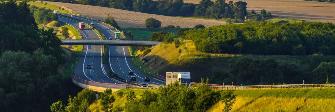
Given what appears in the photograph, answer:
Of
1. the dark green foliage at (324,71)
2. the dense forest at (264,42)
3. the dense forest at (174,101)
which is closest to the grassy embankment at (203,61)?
the dense forest at (264,42)

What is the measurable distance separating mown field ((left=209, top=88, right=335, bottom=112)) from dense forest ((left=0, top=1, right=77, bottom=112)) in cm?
5170

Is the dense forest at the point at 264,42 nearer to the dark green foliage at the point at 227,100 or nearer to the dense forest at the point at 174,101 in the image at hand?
the dense forest at the point at 174,101

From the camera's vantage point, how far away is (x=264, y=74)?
547ft

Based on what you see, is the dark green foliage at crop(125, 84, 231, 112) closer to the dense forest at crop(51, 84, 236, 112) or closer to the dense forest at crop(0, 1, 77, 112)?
the dense forest at crop(51, 84, 236, 112)

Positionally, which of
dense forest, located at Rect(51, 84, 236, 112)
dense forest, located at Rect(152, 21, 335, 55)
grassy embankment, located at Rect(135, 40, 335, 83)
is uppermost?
dense forest, located at Rect(51, 84, 236, 112)

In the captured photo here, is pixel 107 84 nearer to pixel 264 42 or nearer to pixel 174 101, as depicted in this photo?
pixel 174 101

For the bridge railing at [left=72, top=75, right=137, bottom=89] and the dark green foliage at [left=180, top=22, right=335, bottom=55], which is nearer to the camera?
the bridge railing at [left=72, top=75, right=137, bottom=89]

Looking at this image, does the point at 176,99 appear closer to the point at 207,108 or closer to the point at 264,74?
the point at 207,108

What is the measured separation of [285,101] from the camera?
297ft

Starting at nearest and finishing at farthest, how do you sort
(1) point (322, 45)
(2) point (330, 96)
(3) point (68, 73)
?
(2) point (330, 96)
(3) point (68, 73)
(1) point (322, 45)

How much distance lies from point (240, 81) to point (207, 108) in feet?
242

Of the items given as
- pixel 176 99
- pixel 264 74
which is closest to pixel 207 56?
pixel 264 74

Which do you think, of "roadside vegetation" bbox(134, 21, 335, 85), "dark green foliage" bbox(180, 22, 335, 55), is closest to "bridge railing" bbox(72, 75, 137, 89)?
"roadside vegetation" bbox(134, 21, 335, 85)

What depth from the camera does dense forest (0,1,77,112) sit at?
137m
